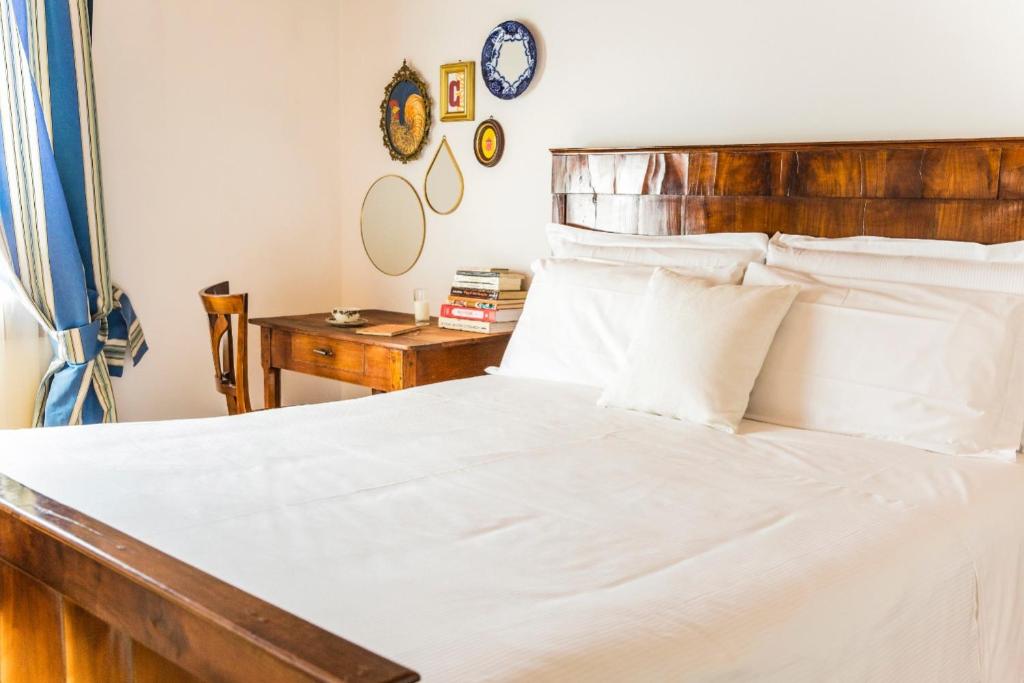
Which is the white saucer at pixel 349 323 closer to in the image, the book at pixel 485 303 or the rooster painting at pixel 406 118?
the book at pixel 485 303

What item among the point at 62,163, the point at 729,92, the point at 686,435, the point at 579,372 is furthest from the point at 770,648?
the point at 62,163

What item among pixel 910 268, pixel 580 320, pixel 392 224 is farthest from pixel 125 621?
pixel 392 224

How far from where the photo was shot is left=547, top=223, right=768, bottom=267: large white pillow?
2770 mm

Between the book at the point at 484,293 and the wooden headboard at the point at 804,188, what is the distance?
313 millimetres

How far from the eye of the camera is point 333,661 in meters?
1.09

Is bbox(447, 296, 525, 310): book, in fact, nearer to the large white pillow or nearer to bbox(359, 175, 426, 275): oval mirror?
the large white pillow

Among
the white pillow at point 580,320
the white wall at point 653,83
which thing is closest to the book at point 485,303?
the white wall at point 653,83

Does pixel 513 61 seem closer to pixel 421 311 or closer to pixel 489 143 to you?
pixel 489 143

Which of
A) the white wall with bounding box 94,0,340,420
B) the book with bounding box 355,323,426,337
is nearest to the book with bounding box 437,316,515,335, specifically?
the book with bounding box 355,323,426,337

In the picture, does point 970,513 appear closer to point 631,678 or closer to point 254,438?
point 631,678

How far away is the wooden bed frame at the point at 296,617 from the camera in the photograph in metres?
1.22

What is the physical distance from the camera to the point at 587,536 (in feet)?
5.29

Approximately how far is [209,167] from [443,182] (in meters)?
0.92

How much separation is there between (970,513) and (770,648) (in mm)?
670
